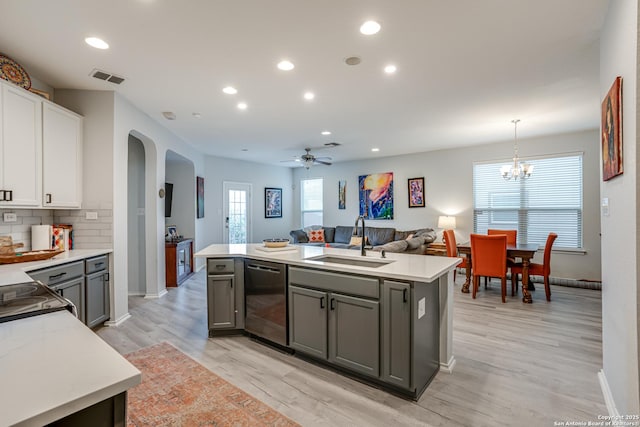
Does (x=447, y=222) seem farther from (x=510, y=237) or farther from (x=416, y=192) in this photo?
(x=510, y=237)

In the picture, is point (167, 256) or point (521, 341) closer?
point (521, 341)

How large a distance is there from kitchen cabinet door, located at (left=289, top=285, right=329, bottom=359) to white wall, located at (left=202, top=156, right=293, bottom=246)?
4838 mm

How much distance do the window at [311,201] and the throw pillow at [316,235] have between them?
766 millimetres

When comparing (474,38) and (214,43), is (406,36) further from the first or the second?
(214,43)

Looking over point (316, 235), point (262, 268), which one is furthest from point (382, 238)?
point (262, 268)

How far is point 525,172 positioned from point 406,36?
3.86 m

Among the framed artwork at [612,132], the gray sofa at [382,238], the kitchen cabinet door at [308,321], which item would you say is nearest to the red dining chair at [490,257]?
the gray sofa at [382,238]

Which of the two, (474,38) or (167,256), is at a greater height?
(474,38)

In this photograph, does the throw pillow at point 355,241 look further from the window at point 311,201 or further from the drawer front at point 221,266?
the drawer front at point 221,266

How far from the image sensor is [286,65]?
2883 millimetres

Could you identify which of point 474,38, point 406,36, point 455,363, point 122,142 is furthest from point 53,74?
point 455,363

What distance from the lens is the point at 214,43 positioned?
2.52m

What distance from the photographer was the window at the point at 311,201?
8977 mm

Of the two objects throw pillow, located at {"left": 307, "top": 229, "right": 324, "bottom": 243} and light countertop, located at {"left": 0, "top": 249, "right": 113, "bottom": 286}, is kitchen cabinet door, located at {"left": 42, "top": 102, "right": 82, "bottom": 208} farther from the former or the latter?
throw pillow, located at {"left": 307, "top": 229, "right": 324, "bottom": 243}
